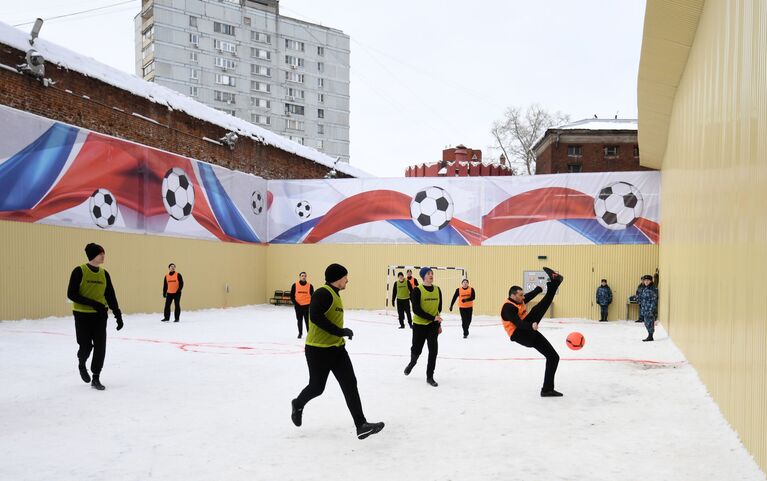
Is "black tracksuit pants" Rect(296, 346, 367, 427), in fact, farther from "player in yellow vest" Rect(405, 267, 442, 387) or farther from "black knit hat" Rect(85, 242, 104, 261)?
"black knit hat" Rect(85, 242, 104, 261)

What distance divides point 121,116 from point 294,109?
57.8m

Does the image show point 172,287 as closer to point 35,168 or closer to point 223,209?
point 35,168

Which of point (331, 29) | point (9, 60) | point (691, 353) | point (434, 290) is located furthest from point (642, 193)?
point (331, 29)

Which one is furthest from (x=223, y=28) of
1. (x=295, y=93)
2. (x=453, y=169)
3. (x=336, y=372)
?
(x=336, y=372)

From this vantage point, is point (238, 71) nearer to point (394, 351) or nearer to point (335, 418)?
point (394, 351)

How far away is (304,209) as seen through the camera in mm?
29344

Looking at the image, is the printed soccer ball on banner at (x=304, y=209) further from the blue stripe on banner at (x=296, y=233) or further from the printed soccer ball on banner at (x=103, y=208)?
the printed soccer ball on banner at (x=103, y=208)

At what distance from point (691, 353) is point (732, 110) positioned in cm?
593

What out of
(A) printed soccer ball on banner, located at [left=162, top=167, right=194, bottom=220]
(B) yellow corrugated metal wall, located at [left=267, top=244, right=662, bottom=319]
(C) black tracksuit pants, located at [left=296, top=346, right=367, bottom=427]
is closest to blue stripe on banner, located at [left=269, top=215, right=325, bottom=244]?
(B) yellow corrugated metal wall, located at [left=267, top=244, right=662, bottom=319]

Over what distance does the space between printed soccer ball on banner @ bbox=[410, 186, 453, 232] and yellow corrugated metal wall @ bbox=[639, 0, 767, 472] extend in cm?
1334

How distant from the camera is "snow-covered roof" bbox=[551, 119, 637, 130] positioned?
48969 mm

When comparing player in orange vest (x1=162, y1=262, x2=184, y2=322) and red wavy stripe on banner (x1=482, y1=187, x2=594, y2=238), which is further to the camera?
red wavy stripe on banner (x1=482, y1=187, x2=594, y2=238)

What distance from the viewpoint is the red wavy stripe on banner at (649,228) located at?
82.7 feet

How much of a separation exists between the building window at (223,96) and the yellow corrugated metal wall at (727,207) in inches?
2591
